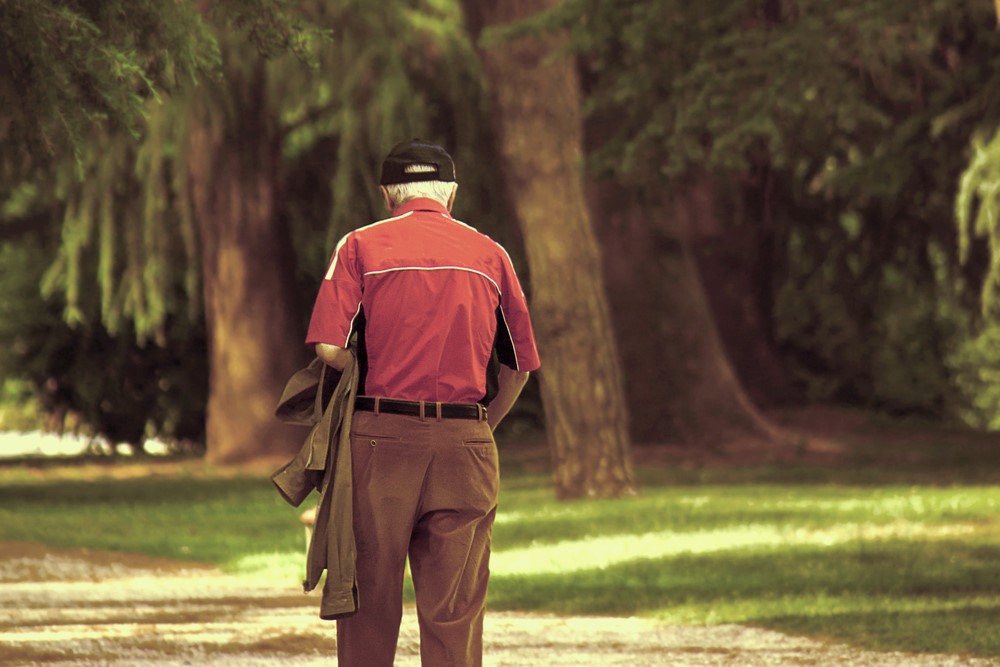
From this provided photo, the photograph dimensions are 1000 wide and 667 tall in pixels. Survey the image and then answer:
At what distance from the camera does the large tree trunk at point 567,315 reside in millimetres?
19766

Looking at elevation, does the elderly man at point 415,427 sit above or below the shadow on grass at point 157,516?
above

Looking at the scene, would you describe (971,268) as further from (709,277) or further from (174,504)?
(174,504)

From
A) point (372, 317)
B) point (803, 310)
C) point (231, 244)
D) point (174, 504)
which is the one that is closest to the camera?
point (372, 317)

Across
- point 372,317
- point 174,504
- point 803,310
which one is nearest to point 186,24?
point 372,317

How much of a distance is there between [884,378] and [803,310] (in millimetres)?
1740

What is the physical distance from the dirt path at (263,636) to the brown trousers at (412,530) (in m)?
2.86

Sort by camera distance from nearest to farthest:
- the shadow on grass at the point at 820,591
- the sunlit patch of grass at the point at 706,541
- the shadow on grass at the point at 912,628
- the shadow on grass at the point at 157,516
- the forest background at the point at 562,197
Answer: the shadow on grass at the point at 912,628 < the shadow on grass at the point at 820,591 < the sunlit patch of grass at the point at 706,541 < the forest background at the point at 562,197 < the shadow on grass at the point at 157,516

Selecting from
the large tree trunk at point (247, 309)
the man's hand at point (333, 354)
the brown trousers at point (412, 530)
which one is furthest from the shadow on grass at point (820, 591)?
the large tree trunk at point (247, 309)

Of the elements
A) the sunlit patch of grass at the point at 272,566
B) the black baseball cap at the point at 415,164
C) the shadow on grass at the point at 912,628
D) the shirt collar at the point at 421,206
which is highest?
the black baseball cap at the point at 415,164

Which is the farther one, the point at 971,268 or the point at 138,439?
the point at 138,439

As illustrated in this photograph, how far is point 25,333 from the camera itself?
30.8 m

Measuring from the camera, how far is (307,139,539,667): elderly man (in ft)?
20.5

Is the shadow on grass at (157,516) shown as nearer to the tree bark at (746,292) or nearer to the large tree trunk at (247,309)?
the large tree trunk at (247,309)

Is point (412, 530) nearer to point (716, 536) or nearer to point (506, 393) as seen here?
point (506, 393)
